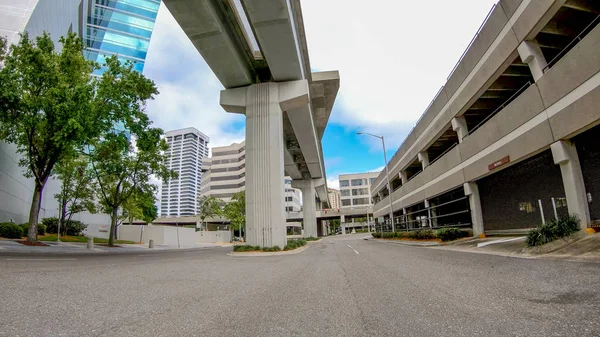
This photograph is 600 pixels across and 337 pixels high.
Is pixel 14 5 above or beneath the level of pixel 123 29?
beneath

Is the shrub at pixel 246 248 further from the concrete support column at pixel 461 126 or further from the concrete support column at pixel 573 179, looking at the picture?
the concrete support column at pixel 573 179

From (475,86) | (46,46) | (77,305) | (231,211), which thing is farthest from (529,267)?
(231,211)

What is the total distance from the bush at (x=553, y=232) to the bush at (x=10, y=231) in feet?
98.9

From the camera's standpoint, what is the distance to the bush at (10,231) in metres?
21.7

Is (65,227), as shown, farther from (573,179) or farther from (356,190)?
(356,190)

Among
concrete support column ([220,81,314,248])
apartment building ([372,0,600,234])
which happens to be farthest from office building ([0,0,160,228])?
apartment building ([372,0,600,234])

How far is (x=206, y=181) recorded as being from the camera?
115 m

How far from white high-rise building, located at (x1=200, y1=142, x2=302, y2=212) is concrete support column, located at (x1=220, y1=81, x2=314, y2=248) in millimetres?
83424

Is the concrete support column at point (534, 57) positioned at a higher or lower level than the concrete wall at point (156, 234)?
higher

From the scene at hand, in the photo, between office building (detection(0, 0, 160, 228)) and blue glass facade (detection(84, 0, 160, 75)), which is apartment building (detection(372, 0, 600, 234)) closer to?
office building (detection(0, 0, 160, 228))

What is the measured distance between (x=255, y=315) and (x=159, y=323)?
42.3 inches

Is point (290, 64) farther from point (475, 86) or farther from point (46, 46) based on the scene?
point (46, 46)

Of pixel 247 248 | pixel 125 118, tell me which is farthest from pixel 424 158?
pixel 125 118

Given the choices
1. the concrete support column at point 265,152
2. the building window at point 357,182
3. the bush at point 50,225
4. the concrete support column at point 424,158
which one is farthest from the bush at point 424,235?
the building window at point 357,182
